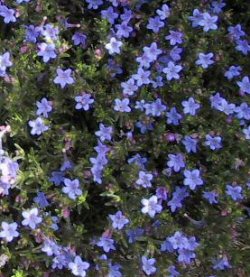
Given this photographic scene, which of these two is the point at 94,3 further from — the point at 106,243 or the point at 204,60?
the point at 106,243

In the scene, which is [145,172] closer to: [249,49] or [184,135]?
[184,135]

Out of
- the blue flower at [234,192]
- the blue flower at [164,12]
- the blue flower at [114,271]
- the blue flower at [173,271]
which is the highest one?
the blue flower at [164,12]

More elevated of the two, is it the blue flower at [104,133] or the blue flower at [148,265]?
the blue flower at [104,133]

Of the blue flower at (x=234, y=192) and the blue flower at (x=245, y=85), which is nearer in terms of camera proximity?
the blue flower at (x=234, y=192)

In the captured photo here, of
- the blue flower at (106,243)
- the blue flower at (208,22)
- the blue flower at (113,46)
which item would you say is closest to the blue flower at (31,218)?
the blue flower at (106,243)

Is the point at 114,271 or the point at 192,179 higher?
the point at 192,179

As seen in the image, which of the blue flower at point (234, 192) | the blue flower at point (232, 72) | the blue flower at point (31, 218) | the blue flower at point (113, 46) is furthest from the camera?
the blue flower at point (232, 72)

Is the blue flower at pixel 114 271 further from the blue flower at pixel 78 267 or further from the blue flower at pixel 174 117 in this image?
the blue flower at pixel 174 117

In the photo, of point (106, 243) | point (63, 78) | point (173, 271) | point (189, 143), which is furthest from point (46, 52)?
point (173, 271)
